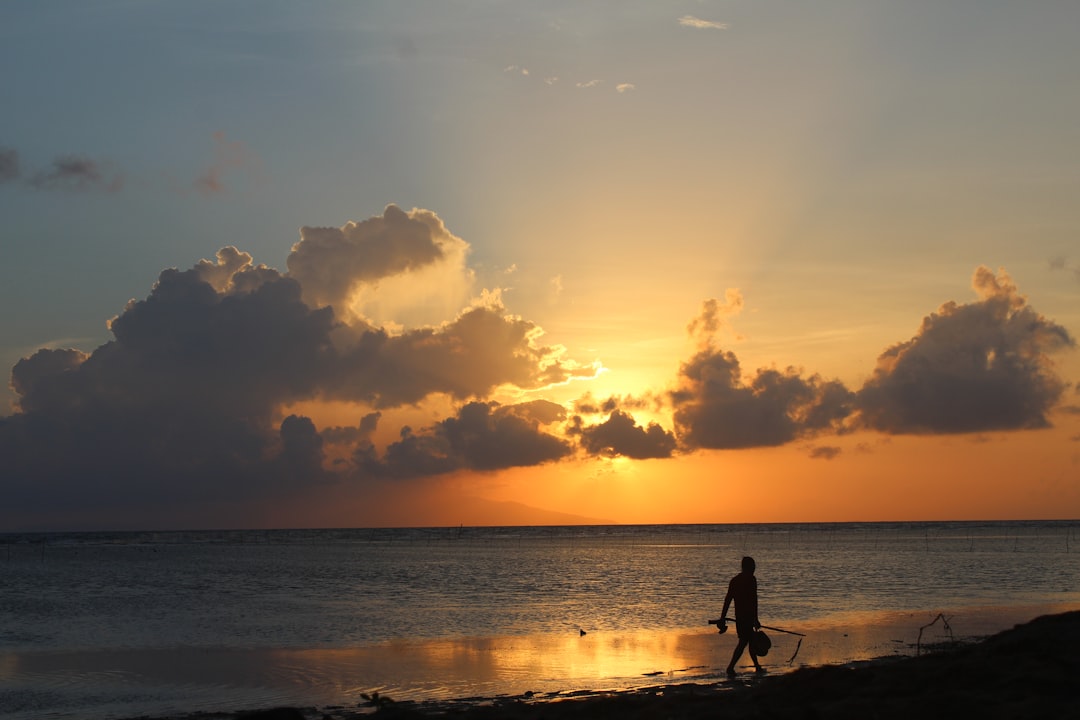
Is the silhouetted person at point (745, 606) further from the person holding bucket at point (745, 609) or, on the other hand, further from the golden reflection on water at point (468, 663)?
the golden reflection on water at point (468, 663)

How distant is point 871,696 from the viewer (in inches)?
570

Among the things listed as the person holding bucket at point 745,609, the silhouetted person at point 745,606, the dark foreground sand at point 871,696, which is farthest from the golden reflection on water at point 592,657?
the dark foreground sand at point 871,696

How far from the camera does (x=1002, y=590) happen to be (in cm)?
4256

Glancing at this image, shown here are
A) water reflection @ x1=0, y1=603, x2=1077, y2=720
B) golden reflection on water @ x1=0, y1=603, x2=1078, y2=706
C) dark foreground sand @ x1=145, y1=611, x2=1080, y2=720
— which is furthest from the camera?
golden reflection on water @ x1=0, y1=603, x2=1078, y2=706

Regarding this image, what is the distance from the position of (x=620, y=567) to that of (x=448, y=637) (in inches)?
1763

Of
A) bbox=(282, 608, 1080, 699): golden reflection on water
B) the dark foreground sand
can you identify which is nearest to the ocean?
bbox=(282, 608, 1080, 699): golden reflection on water

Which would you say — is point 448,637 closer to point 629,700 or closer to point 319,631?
point 319,631

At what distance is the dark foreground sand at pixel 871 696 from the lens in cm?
1334

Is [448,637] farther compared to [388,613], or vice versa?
[388,613]

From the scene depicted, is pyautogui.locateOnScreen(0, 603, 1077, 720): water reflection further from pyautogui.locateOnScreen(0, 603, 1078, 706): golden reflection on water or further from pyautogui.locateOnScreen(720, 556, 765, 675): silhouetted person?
pyautogui.locateOnScreen(720, 556, 765, 675): silhouetted person

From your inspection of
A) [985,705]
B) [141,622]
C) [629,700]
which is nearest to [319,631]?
[141,622]

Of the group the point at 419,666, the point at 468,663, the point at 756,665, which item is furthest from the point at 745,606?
the point at 419,666

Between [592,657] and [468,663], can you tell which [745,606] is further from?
[468,663]

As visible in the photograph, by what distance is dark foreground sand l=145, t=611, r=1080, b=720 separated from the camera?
43.8 ft
